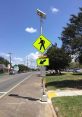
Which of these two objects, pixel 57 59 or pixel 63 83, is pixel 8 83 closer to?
pixel 63 83

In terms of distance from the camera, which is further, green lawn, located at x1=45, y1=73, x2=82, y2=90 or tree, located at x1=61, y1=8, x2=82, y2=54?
tree, located at x1=61, y1=8, x2=82, y2=54

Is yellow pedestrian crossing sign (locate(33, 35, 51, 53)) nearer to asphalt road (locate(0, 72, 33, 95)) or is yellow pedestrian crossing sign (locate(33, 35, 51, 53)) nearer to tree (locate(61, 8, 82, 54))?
asphalt road (locate(0, 72, 33, 95))

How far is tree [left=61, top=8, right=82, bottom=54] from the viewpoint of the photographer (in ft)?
107

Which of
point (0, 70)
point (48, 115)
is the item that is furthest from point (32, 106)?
point (0, 70)

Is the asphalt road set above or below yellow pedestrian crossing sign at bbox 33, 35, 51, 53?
below

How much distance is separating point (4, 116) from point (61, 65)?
2653 inches

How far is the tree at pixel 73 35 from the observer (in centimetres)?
3253

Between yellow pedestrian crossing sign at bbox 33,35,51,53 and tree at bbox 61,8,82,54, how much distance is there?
459 inches

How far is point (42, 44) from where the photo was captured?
2067 cm

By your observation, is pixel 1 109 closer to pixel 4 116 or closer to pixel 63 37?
pixel 4 116

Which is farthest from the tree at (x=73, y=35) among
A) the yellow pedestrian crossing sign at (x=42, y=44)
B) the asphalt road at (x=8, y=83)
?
the yellow pedestrian crossing sign at (x=42, y=44)

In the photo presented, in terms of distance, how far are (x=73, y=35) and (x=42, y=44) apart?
1330 cm

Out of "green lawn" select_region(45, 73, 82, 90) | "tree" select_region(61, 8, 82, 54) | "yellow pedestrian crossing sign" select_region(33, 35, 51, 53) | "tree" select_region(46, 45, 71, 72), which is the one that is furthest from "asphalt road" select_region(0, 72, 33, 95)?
"tree" select_region(46, 45, 71, 72)

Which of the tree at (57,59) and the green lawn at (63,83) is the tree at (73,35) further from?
the tree at (57,59)
